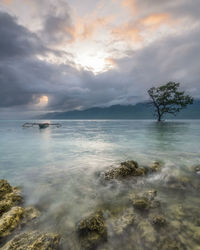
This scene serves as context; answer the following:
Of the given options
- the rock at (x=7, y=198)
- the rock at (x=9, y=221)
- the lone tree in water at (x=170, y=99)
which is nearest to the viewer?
the rock at (x=9, y=221)

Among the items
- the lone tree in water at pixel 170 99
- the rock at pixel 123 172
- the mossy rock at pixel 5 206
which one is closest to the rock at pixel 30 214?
the mossy rock at pixel 5 206

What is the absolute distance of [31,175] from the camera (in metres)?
7.38

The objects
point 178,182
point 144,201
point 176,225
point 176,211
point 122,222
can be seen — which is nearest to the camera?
point 176,225

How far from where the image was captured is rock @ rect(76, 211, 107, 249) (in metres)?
2.95

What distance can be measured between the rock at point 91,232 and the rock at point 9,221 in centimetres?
173

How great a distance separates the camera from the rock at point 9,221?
318cm

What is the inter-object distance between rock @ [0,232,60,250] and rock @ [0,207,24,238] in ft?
1.63

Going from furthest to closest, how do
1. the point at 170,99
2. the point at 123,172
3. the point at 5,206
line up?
the point at 170,99 → the point at 123,172 → the point at 5,206

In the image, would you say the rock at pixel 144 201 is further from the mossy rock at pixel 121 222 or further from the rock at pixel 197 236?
the rock at pixel 197 236

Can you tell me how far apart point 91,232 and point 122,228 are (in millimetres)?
839

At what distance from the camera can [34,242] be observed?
9.05ft

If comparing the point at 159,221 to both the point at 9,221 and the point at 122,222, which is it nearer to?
the point at 122,222

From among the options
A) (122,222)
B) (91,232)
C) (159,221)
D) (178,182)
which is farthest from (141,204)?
(178,182)

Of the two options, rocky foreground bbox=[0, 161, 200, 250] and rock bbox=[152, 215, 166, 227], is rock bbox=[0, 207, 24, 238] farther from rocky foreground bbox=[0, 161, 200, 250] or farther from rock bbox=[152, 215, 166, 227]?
rock bbox=[152, 215, 166, 227]
